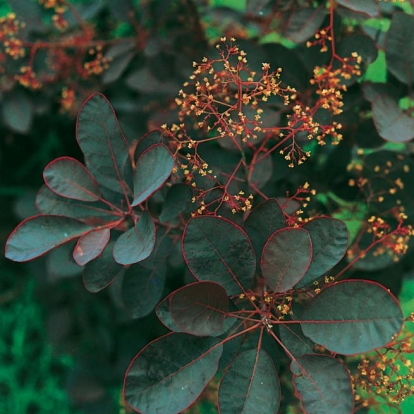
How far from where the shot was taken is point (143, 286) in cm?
124

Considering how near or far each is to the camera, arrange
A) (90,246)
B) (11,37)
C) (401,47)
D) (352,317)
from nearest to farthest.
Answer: (352,317) < (90,246) < (401,47) < (11,37)

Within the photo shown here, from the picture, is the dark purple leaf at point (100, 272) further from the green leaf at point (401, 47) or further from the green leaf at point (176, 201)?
the green leaf at point (401, 47)

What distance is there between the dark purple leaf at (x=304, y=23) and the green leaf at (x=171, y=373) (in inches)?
25.1

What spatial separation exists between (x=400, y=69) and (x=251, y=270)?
0.58m

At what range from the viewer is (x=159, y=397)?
971mm

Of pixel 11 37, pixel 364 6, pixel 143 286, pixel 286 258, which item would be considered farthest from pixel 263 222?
pixel 11 37

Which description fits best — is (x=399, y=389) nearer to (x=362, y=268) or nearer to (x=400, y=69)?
(x=362, y=268)

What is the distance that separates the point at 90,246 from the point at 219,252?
0.22 m

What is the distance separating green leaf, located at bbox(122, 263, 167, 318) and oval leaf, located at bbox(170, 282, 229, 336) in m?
0.27

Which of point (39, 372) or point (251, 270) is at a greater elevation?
point (251, 270)

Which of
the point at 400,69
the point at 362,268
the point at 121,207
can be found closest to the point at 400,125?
the point at 400,69

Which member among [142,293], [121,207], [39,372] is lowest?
[39,372]

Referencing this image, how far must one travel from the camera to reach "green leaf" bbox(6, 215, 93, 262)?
1052 mm

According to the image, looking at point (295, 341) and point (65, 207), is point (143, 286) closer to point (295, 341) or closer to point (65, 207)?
point (65, 207)
